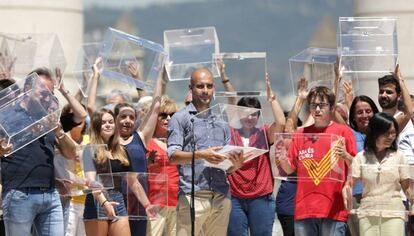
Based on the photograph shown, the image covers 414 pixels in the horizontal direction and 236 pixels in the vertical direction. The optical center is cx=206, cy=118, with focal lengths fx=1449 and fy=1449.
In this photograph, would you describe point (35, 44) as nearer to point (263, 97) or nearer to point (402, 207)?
point (263, 97)

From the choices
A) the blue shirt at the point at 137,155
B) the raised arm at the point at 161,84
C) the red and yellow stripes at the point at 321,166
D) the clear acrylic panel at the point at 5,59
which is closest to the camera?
the red and yellow stripes at the point at 321,166

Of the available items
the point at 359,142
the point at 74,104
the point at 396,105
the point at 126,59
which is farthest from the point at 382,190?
the point at 126,59

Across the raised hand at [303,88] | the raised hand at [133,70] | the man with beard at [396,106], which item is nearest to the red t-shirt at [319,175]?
the man with beard at [396,106]

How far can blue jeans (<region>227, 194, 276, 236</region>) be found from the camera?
10641 millimetres

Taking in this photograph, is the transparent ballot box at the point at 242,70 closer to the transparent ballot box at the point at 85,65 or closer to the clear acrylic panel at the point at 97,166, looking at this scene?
the transparent ballot box at the point at 85,65

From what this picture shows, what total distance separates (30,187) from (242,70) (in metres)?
2.56

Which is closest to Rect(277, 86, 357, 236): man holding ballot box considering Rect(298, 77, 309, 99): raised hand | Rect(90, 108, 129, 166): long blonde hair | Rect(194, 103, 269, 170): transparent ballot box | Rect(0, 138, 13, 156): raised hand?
Rect(194, 103, 269, 170): transparent ballot box

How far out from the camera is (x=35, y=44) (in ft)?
36.8

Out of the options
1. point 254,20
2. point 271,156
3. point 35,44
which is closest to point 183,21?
point 254,20

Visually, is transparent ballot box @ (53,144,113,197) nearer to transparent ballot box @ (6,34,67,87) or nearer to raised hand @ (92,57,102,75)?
raised hand @ (92,57,102,75)

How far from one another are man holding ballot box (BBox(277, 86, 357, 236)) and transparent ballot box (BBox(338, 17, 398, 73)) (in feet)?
2.75

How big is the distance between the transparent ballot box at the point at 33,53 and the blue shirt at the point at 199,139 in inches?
62.4

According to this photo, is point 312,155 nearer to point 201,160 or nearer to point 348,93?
point 201,160

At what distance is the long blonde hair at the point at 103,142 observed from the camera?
32.3 ft
